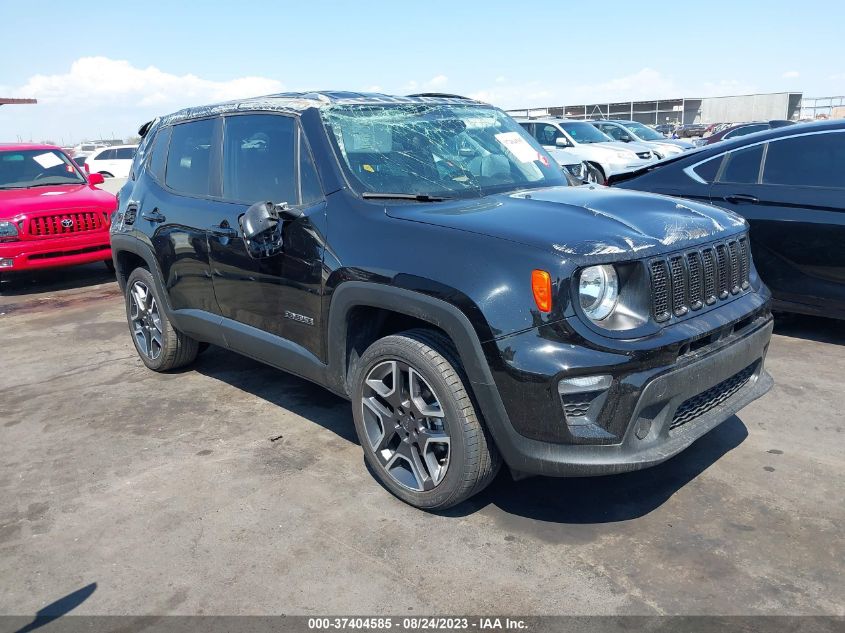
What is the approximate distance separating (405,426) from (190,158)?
8.21 ft

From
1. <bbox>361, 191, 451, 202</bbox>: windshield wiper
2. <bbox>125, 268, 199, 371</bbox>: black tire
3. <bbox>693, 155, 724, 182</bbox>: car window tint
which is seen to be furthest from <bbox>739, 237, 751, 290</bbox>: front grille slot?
<bbox>125, 268, 199, 371</bbox>: black tire

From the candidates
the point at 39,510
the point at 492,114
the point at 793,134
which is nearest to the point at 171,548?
the point at 39,510

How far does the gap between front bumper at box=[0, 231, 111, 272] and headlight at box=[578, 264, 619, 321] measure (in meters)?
7.69

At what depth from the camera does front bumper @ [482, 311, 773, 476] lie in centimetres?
277

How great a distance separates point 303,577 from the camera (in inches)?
115

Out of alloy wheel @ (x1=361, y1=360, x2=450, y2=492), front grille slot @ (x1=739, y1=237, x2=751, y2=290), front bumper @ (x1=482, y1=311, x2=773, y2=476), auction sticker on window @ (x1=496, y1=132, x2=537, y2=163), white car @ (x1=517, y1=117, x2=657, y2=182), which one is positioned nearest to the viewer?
front bumper @ (x1=482, y1=311, x2=773, y2=476)

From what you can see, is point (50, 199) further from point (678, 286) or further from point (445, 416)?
point (678, 286)

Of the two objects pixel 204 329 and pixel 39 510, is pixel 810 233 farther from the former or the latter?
pixel 39 510

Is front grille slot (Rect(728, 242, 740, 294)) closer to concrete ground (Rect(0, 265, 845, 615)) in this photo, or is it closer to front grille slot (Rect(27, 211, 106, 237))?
concrete ground (Rect(0, 265, 845, 615))

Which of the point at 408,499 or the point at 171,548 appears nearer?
the point at 171,548

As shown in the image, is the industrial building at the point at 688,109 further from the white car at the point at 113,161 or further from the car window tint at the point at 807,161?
the car window tint at the point at 807,161

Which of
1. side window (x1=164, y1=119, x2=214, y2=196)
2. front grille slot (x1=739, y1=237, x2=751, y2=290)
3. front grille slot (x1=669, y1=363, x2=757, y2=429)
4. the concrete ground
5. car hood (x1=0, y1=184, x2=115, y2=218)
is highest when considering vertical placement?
side window (x1=164, y1=119, x2=214, y2=196)

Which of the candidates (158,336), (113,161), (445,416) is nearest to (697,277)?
(445,416)

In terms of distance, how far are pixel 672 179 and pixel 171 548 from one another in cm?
481
